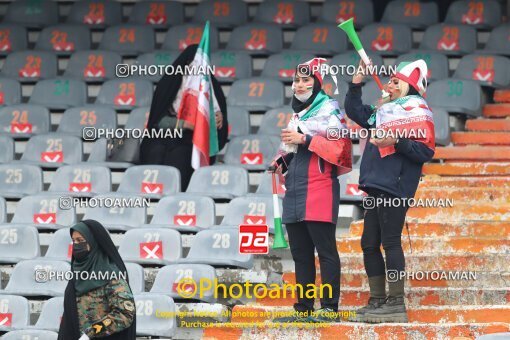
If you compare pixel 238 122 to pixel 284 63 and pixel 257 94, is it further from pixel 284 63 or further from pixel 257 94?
pixel 284 63

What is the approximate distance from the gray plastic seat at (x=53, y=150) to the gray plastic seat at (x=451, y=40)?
3228mm

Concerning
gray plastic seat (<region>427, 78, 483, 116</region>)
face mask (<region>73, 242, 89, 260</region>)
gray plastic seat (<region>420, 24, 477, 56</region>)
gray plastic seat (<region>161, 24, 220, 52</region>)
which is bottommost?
face mask (<region>73, 242, 89, 260</region>)

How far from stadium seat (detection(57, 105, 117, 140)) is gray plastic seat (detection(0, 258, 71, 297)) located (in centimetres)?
255

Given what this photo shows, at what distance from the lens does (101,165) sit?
12359 mm

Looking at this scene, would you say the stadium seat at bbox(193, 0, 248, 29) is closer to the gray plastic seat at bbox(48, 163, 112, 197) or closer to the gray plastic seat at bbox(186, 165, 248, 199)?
the gray plastic seat at bbox(48, 163, 112, 197)

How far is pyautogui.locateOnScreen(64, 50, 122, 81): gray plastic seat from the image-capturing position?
14.3m

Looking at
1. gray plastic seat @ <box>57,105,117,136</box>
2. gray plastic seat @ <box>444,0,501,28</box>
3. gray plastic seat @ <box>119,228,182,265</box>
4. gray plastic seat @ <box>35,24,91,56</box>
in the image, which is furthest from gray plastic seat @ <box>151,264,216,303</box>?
gray plastic seat @ <box>35,24,91,56</box>

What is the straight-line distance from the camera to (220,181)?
11812mm

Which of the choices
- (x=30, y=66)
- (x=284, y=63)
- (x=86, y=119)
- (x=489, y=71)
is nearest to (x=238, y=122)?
(x=284, y=63)

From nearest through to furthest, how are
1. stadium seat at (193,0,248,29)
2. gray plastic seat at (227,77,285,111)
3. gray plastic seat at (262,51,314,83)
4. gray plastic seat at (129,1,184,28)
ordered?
gray plastic seat at (227,77,285,111), gray plastic seat at (262,51,314,83), stadium seat at (193,0,248,29), gray plastic seat at (129,1,184,28)

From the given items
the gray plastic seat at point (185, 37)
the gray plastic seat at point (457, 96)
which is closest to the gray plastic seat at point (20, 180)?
the gray plastic seat at point (185, 37)

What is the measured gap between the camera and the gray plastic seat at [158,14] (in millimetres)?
15234

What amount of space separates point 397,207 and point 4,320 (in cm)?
285

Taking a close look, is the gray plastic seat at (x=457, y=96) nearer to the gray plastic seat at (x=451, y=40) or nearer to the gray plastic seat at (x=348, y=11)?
the gray plastic seat at (x=451, y=40)
